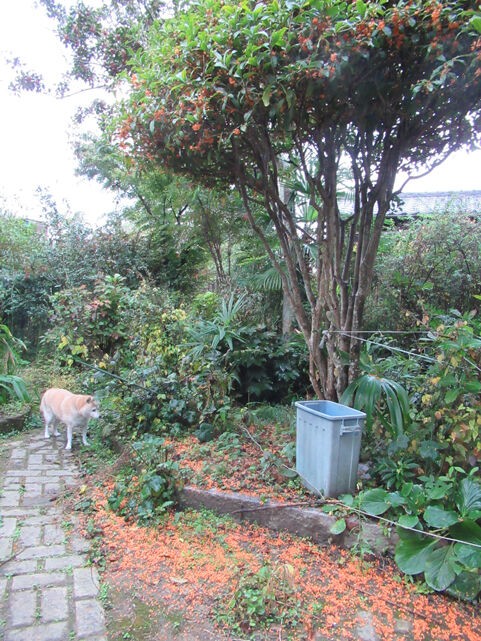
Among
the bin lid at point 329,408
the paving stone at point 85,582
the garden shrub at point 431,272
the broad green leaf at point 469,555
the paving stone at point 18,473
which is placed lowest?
the paving stone at point 18,473

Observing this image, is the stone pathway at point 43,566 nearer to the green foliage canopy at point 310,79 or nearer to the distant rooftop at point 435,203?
the green foliage canopy at point 310,79

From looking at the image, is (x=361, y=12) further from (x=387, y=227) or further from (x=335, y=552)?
(x=387, y=227)

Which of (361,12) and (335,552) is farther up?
(361,12)

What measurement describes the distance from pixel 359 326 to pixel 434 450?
39.7 inches

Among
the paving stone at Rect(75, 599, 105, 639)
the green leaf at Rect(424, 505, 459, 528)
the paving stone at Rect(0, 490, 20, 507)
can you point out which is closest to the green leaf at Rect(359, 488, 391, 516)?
the green leaf at Rect(424, 505, 459, 528)

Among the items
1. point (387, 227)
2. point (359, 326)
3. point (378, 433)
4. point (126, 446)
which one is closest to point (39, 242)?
point (126, 446)

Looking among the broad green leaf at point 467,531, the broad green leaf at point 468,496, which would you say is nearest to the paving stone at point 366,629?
the broad green leaf at point 467,531

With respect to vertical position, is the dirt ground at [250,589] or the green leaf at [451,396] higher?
the green leaf at [451,396]

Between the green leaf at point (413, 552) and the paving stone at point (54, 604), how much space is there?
1557 mm

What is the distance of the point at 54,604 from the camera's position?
6.18 ft

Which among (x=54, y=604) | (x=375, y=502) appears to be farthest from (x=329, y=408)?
(x=54, y=604)

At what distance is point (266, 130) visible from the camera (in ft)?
9.50

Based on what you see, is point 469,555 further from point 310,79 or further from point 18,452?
point 18,452

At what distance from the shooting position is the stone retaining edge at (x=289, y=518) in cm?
223
